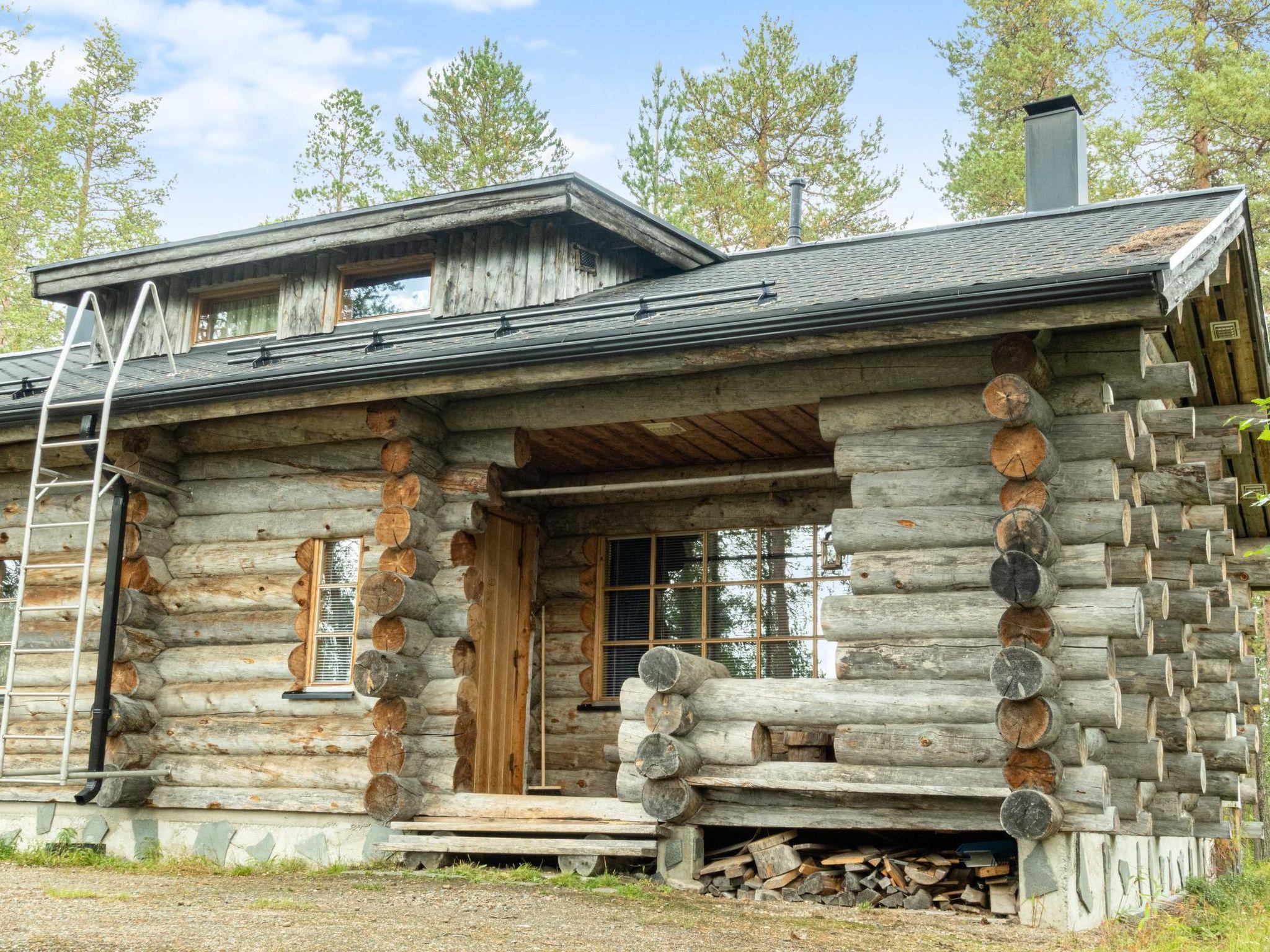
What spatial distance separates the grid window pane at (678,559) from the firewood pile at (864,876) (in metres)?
3.59

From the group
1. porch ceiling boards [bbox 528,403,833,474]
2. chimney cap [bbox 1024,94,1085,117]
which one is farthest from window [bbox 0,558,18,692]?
chimney cap [bbox 1024,94,1085,117]

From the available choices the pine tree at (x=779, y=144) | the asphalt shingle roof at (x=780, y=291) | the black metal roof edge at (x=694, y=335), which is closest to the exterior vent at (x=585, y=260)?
the asphalt shingle roof at (x=780, y=291)

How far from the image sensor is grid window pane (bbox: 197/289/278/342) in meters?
13.4

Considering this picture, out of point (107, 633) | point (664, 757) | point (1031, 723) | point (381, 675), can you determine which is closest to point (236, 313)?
point (107, 633)

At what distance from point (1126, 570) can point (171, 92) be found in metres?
80.0

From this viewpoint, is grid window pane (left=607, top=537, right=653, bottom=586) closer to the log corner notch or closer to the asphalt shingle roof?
the asphalt shingle roof

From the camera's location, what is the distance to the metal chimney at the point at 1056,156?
12766 millimetres

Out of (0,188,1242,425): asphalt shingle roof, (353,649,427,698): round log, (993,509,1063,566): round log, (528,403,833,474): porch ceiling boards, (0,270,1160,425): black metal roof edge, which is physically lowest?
(353,649,427,698): round log

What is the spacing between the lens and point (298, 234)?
41.4 feet

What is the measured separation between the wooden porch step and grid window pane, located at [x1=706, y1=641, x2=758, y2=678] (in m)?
2.74

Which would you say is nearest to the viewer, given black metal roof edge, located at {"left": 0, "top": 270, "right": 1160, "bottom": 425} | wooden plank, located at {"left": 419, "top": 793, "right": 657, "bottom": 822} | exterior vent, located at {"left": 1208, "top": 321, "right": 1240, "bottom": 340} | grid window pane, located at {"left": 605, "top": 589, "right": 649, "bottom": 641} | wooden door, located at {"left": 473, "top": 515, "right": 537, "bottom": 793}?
black metal roof edge, located at {"left": 0, "top": 270, "right": 1160, "bottom": 425}

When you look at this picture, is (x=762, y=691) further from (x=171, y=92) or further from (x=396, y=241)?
(x=171, y=92)

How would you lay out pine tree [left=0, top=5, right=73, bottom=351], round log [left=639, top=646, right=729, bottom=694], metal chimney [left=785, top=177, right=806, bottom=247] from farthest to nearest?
pine tree [left=0, top=5, right=73, bottom=351] < metal chimney [left=785, top=177, right=806, bottom=247] < round log [left=639, top=646, right=729, bottom=694]

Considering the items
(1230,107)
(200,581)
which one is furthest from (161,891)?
(1230,107)
